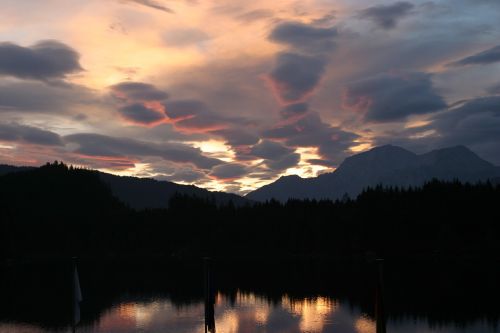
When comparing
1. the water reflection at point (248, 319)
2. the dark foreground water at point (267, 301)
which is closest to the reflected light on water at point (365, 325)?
the water reflection at point (248, 319)

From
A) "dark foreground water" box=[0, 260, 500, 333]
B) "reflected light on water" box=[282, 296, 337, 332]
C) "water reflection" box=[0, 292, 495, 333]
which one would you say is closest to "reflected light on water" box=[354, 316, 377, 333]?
"water reflection" box=[0, 292, 495, 333]

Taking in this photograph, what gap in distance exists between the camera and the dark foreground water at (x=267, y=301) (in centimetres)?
8594

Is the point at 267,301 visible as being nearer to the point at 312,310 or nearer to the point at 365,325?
the point at 312,310

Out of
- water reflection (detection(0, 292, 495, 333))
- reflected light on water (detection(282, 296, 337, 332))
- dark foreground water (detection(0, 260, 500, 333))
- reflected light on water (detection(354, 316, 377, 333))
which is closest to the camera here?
reflected light on water (detection(354, 316, 377, 333))

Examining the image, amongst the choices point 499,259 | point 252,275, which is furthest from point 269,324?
point 499,259

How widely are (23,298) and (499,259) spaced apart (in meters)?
144

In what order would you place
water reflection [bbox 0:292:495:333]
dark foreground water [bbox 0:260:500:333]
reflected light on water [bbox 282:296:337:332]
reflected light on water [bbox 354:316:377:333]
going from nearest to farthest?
reflected light on water [bbox 354:316:377:333] → water reflection [bbox 0:292:495:333] → dark foreground water [bbox 0:260:500:333] → reflected light on water [bbox 282:296:337:332]

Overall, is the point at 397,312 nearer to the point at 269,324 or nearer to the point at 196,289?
the point at 269,324

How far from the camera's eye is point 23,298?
118812mm

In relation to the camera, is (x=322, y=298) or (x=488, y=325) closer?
(x=488, y=325)

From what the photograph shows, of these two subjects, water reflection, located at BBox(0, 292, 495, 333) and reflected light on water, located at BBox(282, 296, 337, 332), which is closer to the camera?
water reflection, located at BBox(0, 292, 495, 333)

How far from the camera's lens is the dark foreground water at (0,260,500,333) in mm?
85938

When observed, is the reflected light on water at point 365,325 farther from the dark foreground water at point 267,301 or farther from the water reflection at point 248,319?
the dark foreground water at point 267,301

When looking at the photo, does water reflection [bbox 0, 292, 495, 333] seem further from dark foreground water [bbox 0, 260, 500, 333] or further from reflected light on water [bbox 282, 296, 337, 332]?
dark foreground water [bbox 0, 260, 500, 333]
